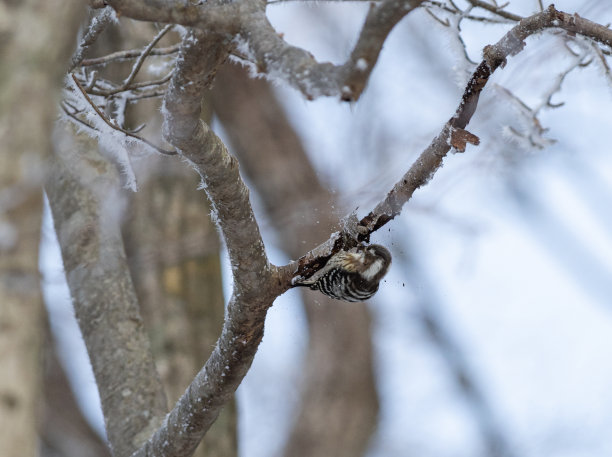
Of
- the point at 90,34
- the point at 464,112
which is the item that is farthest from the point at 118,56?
the point at 464,112

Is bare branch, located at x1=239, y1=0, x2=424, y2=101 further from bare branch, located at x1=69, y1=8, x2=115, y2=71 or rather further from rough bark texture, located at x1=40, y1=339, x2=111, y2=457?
rough bark texture, located at x1=40, y1=339, x2=111, y2=457

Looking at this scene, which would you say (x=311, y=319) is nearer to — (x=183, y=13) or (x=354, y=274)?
(x=354, y=274)

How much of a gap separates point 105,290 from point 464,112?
158 centimetres

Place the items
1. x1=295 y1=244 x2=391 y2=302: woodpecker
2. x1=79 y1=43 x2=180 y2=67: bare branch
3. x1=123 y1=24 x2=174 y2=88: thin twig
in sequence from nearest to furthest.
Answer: x1=123 y1=24 x2=174 y2=88: thin twig → x1=295 y1=244 x2=391 y2=302: woodpecker → x1=79 y1=43 x2=180 y2=67: bare branch

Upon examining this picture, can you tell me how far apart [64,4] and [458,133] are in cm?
111

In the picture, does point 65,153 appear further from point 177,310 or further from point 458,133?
point 458,133

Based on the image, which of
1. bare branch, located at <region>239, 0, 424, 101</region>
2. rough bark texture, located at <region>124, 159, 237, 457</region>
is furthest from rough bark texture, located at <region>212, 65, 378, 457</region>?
bare branch, located at <region>239, 0, 424, 101</region>

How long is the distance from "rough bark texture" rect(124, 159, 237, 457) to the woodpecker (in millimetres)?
1481

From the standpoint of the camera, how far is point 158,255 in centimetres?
287

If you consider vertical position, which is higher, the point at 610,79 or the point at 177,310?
the point at 610,79

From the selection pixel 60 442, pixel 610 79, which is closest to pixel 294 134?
pixel 60 442

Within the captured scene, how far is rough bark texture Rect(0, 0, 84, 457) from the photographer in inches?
36.6

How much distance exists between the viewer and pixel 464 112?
1893 millimetres

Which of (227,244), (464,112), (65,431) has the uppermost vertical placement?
(464,112)
